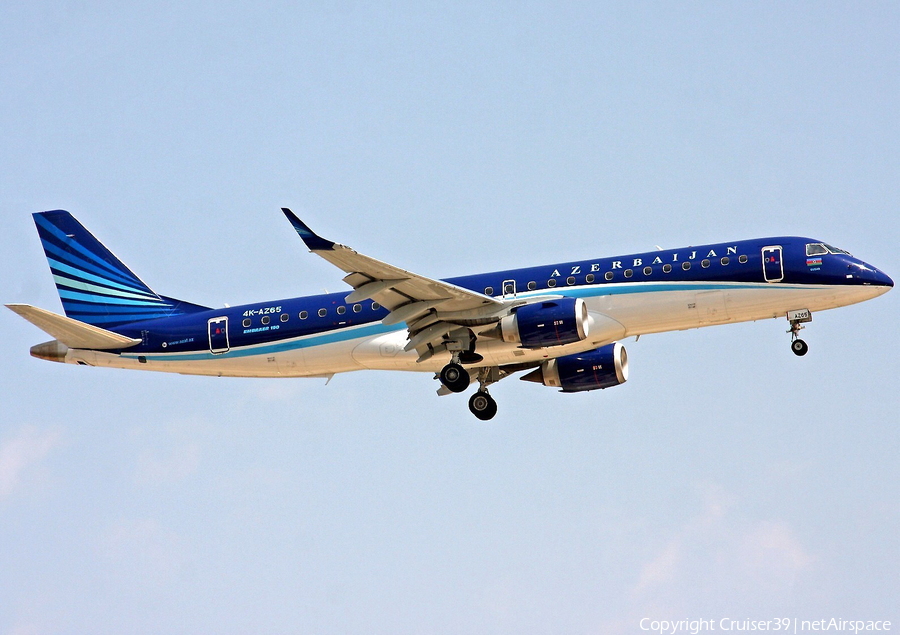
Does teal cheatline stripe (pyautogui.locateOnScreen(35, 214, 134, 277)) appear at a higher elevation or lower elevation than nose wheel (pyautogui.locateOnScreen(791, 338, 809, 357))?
higher

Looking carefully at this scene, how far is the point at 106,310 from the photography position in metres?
45.6

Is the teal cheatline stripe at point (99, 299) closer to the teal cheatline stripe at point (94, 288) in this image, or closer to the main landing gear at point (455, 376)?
the teal cheatline stripe at point (94, 288)

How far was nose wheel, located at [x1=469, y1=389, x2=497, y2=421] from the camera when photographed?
43594 mm

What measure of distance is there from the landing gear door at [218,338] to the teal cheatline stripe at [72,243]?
20.4 feet

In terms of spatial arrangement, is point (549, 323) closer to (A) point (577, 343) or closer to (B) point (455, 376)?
(A) point (577, 343)

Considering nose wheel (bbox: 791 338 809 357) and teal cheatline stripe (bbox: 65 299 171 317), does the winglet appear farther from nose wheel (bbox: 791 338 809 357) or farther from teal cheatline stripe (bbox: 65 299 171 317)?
nose wheel (bbox: 791 338 809 357)

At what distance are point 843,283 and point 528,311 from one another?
34.5ft

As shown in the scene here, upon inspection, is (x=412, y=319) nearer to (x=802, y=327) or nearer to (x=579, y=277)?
(x=579, y=277)

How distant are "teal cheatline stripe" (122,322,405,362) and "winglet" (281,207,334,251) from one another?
23.5 feet

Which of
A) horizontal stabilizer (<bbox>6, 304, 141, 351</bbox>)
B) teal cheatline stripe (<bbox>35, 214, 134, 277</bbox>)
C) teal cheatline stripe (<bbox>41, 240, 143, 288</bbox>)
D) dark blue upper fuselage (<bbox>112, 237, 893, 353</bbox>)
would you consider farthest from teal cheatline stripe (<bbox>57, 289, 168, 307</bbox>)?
dark blue upper fuselage (<bbox>112, 237, 893, 353</bbox>)

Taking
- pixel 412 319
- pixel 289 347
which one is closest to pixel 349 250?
pixel 412 319

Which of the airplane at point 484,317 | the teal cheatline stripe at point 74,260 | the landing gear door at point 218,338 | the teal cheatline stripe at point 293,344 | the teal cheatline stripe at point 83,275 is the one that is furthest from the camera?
the teal cheatline stripe at point 74,260

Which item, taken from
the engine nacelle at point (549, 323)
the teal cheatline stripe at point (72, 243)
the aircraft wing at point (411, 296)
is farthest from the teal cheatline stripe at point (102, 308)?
the engine nacelle at point (549, 323)

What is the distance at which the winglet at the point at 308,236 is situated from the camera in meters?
33.7
